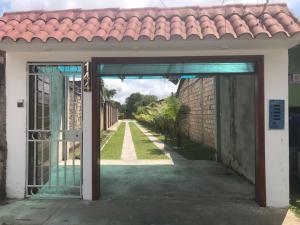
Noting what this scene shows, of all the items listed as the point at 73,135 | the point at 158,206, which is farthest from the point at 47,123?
the point at 158,206

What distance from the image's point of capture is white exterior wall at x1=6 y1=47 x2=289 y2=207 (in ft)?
24.2

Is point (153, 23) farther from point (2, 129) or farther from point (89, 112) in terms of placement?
point (2, 129)

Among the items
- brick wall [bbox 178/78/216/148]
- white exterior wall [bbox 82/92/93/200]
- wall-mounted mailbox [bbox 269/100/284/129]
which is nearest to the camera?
wall-mounted mailbox [bbox 269/100/284/129]

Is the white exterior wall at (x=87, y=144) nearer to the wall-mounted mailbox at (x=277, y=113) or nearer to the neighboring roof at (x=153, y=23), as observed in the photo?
the neighboring roof at (x=153, y=23)

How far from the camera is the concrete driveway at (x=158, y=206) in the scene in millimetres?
6508

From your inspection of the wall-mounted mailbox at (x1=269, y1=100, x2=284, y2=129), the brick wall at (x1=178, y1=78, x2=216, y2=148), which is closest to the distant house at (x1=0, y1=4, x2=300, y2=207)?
the wall-mounted mailbox at (x1=269, y1=100, x2=284, y2=129)

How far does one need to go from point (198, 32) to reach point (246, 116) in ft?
13.1

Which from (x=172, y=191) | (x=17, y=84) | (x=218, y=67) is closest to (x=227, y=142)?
(x=172, y=191)

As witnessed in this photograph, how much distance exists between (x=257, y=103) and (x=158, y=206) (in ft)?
8.66

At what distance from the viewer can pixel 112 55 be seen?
25.1 ft

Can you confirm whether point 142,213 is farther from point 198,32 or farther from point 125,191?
point 198,32

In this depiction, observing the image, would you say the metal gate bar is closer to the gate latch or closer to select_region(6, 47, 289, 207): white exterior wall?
the gate latch

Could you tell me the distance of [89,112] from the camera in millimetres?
7738

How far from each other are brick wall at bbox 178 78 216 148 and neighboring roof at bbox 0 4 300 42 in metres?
7.29
